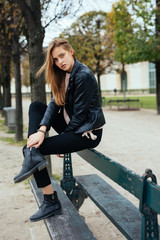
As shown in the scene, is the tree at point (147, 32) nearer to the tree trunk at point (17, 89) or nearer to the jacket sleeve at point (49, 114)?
the tree trunk at point (17, 89)

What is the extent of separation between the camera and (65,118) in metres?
3.03

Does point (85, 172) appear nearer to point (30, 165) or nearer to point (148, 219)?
point (30, 165)

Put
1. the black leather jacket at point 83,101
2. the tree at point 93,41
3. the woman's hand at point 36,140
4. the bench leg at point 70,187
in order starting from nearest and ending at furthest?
the woman's hand at point 36,140 < the black leather jacket at point 83,101 < the bench leg at point 70,187 < the tree at point 93,41

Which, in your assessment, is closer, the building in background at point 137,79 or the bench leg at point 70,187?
the bench leg at point 70,187

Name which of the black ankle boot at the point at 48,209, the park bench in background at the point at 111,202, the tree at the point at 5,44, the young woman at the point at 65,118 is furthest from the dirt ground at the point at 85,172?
the tree at the point at 5,44

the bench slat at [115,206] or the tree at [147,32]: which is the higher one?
the tree at [147,32]

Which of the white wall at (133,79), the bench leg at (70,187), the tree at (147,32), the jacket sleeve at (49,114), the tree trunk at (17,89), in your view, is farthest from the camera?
the white wall at (133,79)

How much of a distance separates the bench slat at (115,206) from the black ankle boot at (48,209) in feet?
1.25

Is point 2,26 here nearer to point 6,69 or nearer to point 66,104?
point 6,69

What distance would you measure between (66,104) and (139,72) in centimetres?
5713

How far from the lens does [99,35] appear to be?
23484mm

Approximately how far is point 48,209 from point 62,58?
131 cm

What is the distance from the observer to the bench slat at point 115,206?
226cm

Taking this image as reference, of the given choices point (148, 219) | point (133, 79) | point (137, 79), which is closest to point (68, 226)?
point (148, 219)
